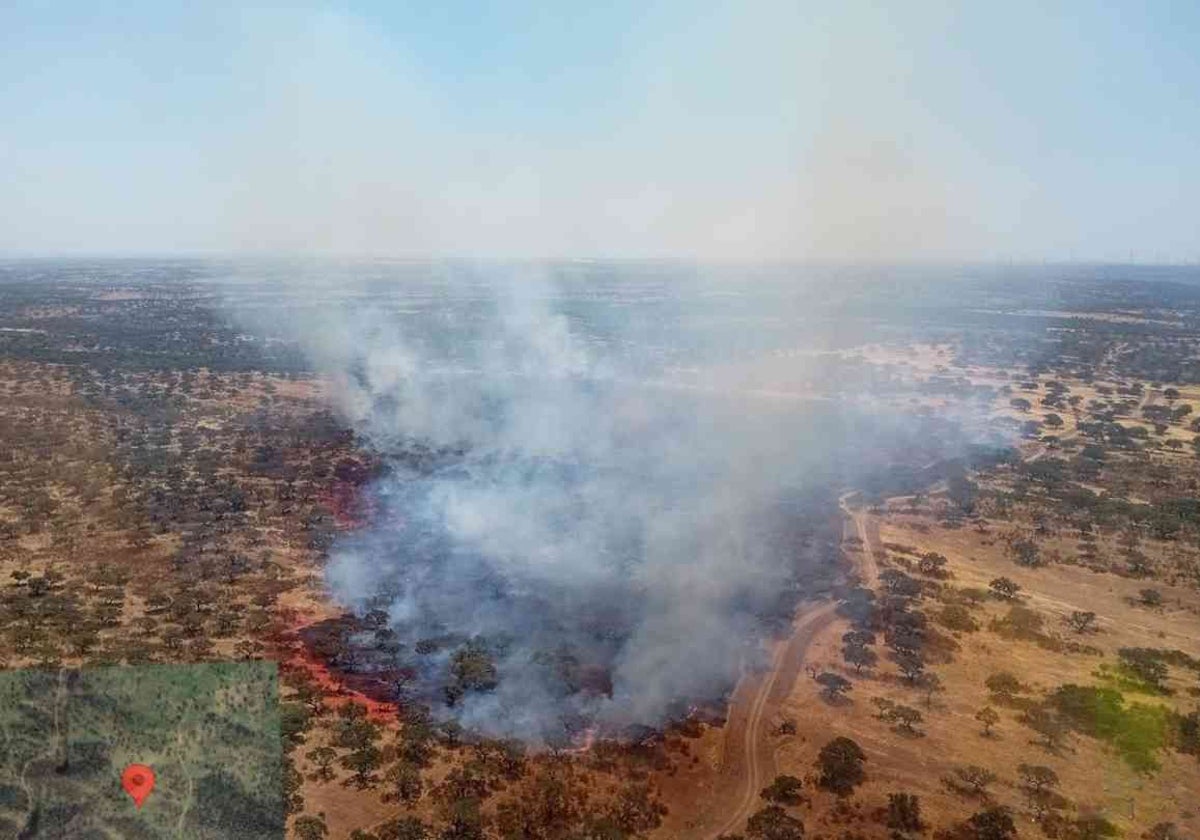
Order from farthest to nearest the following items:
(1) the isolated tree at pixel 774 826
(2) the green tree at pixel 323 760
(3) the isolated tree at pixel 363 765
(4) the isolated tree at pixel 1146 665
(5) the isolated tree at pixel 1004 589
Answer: (5) the isolated tree at pixel 1004 589 → (4) the isolated tree at pixel 1146 665 → (2) the green tree at pixel 323 760 → (3) the isolated tree at pixel 363 765 → (1) the isolated tree at pixel 774 826

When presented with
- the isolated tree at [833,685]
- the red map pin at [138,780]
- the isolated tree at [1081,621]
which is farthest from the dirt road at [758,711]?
the red map pin at [138,780]

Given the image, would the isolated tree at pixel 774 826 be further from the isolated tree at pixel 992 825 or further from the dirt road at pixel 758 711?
the isolated tree at pixel 992 825

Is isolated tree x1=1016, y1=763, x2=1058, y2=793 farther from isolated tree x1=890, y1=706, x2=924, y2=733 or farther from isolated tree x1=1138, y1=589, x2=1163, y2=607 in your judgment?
isolated tree x1=1138, y1=589, x2=1163, y2=607

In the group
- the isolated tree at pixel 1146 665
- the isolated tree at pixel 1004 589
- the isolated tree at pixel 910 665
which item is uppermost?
the isolated tree at pixel 1004 589

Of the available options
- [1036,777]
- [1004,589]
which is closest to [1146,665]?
[1004,589]

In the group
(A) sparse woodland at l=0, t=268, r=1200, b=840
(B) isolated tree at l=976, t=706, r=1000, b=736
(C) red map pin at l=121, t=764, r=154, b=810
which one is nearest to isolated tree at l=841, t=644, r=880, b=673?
(A) sparse woodland at l=0, t=268, r=1200, b=840

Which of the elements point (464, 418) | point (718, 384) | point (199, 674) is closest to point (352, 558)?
point (199, 674)
